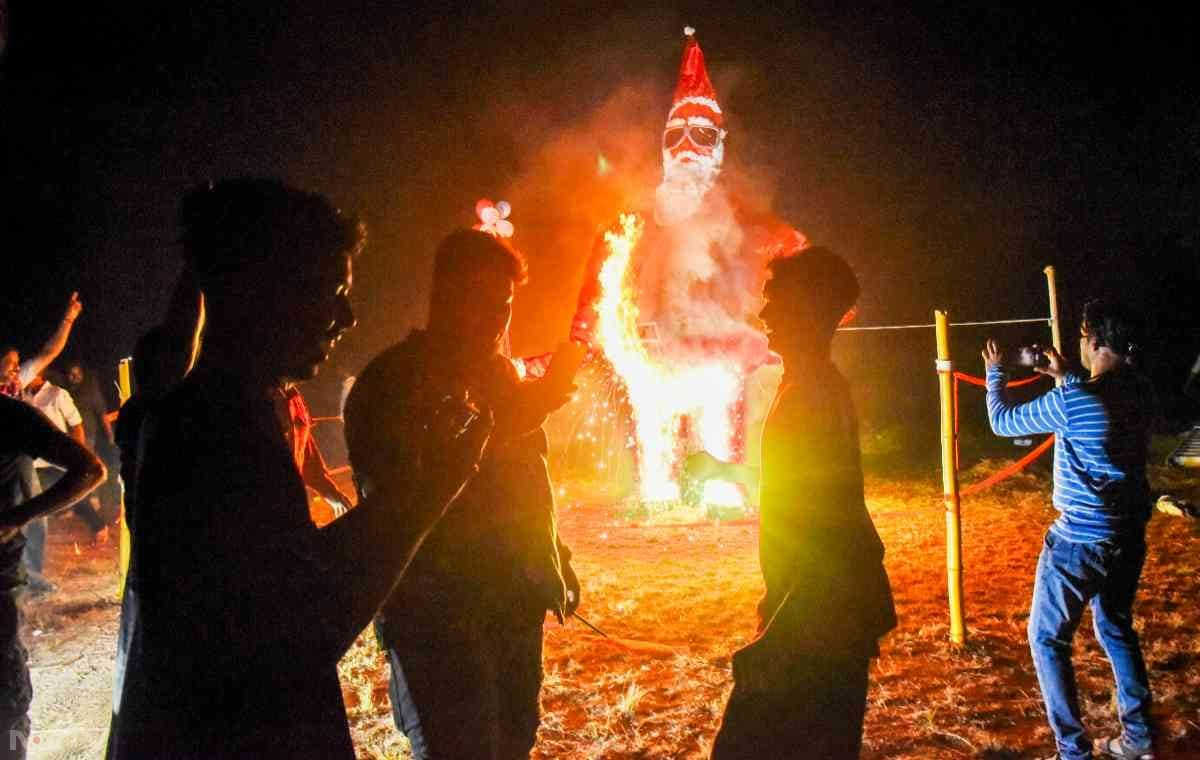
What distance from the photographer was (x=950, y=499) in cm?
506

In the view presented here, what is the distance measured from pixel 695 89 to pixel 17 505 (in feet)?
42.5

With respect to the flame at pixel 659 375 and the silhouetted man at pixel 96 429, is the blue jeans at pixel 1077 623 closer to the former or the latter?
the flame at pixel 659 375

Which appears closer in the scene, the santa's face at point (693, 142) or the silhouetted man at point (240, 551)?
the silhouetted man at point (240, 551)

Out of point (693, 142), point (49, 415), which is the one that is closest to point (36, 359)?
point (49, 415)

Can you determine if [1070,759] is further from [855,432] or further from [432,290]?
[432,290]

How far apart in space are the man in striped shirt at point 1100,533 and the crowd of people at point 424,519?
0.04 ft

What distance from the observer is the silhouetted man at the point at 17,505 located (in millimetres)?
2520

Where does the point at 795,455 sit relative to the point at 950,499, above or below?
above

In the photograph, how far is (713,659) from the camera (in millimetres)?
5363

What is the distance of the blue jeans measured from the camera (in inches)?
133

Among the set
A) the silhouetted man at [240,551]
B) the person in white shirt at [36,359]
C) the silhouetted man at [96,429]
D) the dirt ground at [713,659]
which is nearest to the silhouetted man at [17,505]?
the dirt ground at [713,659]

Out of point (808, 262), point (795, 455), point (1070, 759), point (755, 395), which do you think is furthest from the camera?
point (755, 395)

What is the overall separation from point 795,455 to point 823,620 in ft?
1.85

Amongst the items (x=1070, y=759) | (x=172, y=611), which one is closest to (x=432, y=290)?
(x=172, y=611)
